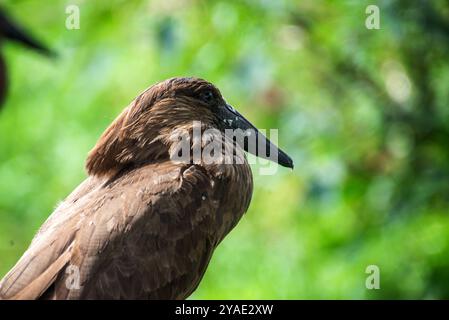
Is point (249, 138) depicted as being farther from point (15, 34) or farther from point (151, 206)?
point (15, 34)

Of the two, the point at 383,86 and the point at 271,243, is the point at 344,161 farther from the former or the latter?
the point at 271,243

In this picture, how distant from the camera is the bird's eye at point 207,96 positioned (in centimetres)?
396

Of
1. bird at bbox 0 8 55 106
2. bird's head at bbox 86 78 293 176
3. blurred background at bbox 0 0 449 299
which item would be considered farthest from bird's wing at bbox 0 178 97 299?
blurred background at bbox 0 0 449 299

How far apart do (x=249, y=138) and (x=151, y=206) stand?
2.26 ft

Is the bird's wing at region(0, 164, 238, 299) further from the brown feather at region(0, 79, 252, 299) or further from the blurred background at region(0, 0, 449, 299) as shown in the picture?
the blurred background at region(0, 0, 449, 299)

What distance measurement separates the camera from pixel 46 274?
10.9 feet

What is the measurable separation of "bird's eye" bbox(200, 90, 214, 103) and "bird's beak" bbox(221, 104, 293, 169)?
0.07 meters

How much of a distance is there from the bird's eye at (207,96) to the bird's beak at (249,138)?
0.24 feet

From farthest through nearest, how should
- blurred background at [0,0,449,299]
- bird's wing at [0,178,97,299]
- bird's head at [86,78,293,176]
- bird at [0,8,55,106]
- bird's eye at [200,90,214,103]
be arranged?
blurred background at [0,0,449,299] → bird at [0,8,55,106] → bird's eye at [200,90,214,103] → bird's head at [86,78,293,176] → bird's wing at [0,178,97,299]

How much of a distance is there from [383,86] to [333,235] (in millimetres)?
1178

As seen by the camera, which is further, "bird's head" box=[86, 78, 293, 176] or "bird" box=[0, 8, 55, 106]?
"bird" box=[0, 8, 55, 106]

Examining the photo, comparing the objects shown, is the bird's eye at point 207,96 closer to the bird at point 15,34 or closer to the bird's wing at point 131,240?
the bird's wing at point 131,240

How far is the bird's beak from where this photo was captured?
4023mm

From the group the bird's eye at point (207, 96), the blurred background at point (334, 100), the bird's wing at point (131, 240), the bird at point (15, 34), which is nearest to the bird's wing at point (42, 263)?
the bird's wing at point (131, 240)
